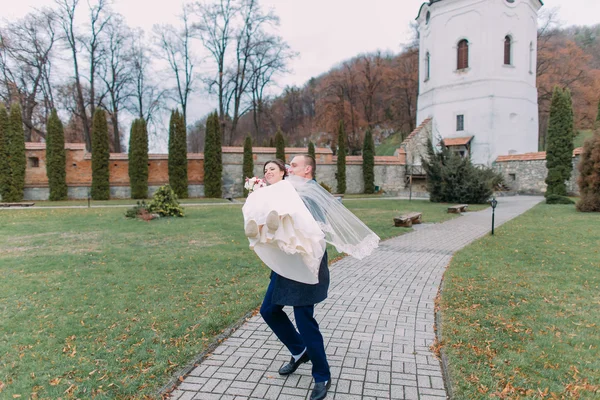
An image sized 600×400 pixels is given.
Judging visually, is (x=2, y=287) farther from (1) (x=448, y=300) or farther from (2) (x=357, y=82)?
(2) (x=357, y=82)

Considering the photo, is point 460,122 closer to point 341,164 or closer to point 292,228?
point 341,164

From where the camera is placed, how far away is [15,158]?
2394 centimetres

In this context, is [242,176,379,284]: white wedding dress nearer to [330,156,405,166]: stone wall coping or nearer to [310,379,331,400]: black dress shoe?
[310,379,331,400]: black dress shoe

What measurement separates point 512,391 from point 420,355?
0.81 metres

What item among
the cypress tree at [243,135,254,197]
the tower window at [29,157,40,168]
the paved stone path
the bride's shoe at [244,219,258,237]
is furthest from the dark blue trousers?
the tower window at [29,157,40,168]

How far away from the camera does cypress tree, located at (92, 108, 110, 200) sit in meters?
25.2

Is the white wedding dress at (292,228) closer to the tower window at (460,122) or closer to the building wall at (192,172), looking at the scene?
the building wall at (192,172)

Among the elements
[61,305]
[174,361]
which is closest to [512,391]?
[174,361]

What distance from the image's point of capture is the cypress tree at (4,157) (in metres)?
23.6

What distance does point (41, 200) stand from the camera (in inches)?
991

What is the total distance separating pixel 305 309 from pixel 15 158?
27.4 meters

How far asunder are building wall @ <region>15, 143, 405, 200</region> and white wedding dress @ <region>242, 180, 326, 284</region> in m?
25.7

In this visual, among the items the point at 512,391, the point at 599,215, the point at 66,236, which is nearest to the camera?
the point at 512,391

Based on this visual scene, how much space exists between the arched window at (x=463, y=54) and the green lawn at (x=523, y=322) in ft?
83.8
